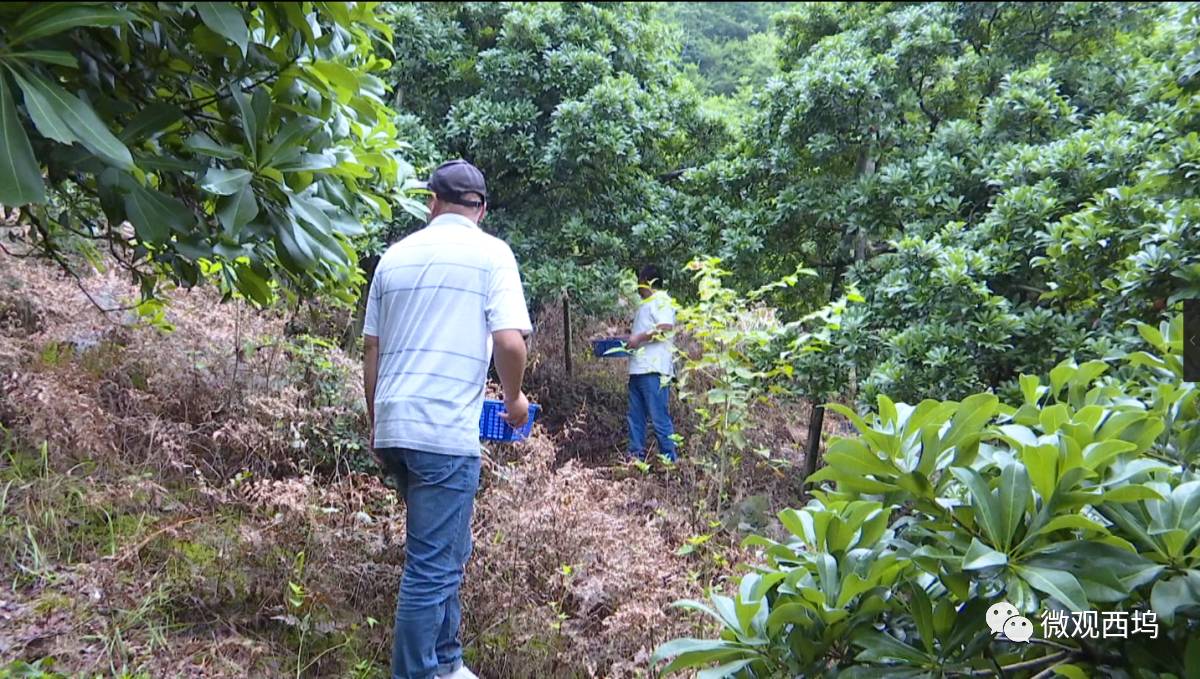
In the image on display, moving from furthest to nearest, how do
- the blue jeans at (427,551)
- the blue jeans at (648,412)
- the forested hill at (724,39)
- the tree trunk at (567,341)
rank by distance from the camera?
the forested hill at (724,39), the tree trunk at (567,341), the blue jeans at (648,412), the blue jeans at (427,551)

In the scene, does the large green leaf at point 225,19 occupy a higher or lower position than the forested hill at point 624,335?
higher

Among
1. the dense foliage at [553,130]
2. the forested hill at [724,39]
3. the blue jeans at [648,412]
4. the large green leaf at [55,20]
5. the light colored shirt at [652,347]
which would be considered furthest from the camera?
the forested hill at [724,39]

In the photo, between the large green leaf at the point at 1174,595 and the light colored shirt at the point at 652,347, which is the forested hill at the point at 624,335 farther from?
the light colored shirt at the point at 652,347

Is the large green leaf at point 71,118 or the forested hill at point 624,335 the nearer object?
the large green leaf at point 71,118

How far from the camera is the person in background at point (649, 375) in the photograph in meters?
5.34

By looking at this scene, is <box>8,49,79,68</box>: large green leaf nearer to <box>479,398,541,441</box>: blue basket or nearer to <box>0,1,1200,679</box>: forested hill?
<box>0,1,1200,679</box>: forested hill

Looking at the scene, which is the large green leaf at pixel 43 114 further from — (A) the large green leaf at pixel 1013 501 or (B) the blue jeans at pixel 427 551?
(A) the large green leaf at pixel 1013 501

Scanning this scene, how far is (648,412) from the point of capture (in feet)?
18.7

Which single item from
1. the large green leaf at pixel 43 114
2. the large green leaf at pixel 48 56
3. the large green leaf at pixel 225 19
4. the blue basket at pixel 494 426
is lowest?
the blue basket at pixel 494 426

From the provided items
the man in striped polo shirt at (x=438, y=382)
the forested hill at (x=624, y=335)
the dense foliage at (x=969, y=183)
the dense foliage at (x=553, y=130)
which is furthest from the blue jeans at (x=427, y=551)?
the dense foliage at (x=553, y=130)

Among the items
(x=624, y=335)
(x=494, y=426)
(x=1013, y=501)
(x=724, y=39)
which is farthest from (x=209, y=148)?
(x=724, y=39)

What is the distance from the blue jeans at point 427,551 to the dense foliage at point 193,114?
0.87 metres

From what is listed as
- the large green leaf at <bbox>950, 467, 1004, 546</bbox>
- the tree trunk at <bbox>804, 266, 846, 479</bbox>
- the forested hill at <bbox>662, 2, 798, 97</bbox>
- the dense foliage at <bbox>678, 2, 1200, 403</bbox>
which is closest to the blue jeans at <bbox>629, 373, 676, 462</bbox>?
the tree trunk at <bbox>804, 266, 846, 479</bbox>

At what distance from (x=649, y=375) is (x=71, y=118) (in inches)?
185
